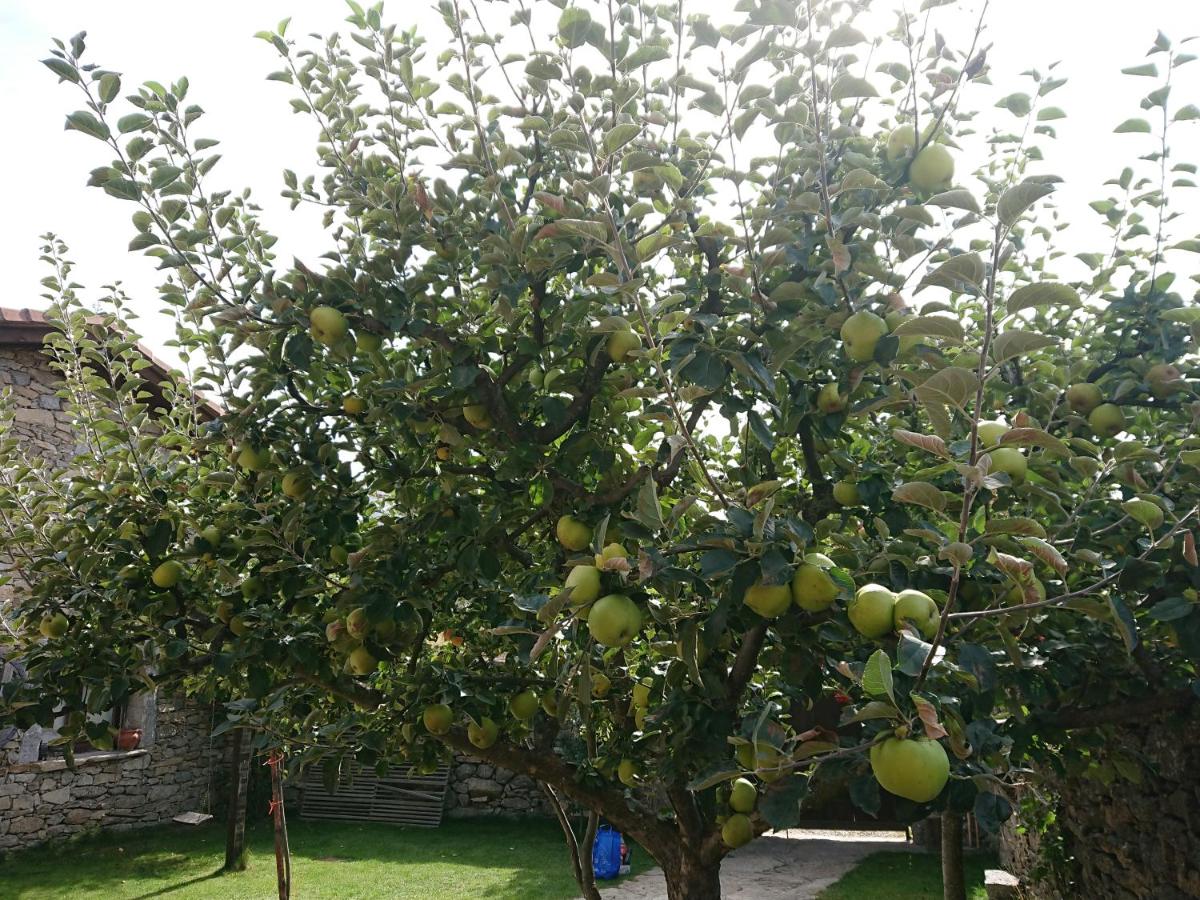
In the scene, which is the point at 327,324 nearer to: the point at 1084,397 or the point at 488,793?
the point at 1084,397

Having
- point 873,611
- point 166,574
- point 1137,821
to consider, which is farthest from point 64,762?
point 873,611

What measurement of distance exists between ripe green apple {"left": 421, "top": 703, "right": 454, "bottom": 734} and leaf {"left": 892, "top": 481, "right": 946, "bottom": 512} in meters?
1.57

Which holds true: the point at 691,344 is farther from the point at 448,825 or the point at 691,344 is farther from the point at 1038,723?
the point at 448,825

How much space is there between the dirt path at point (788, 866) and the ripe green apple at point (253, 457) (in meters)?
6.09

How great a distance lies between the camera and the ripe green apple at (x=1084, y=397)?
2211 millimetres

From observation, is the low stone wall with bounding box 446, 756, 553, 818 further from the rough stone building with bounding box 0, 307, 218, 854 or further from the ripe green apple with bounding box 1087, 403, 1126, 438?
the ripe green apple with bounding box 1087, 403, 1126, 438

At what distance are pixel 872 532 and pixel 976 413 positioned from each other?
1.24m

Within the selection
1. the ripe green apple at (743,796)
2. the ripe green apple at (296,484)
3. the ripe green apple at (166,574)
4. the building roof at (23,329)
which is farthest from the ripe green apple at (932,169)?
the building roof at (23,329)

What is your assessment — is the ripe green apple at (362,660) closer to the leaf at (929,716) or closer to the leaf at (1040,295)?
the leaf at (929,716)

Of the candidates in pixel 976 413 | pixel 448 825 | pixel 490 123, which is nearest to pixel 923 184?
pixel 976 413

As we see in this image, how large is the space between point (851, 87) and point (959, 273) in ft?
1.92

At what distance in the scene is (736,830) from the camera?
2307 mm

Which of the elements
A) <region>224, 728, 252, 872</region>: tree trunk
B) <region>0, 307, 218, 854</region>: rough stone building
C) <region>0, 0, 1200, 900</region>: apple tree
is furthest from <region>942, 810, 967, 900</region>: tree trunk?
<region>0, 307, 218, 854</region>: rough stone building

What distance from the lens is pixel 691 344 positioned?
5.37 feet
